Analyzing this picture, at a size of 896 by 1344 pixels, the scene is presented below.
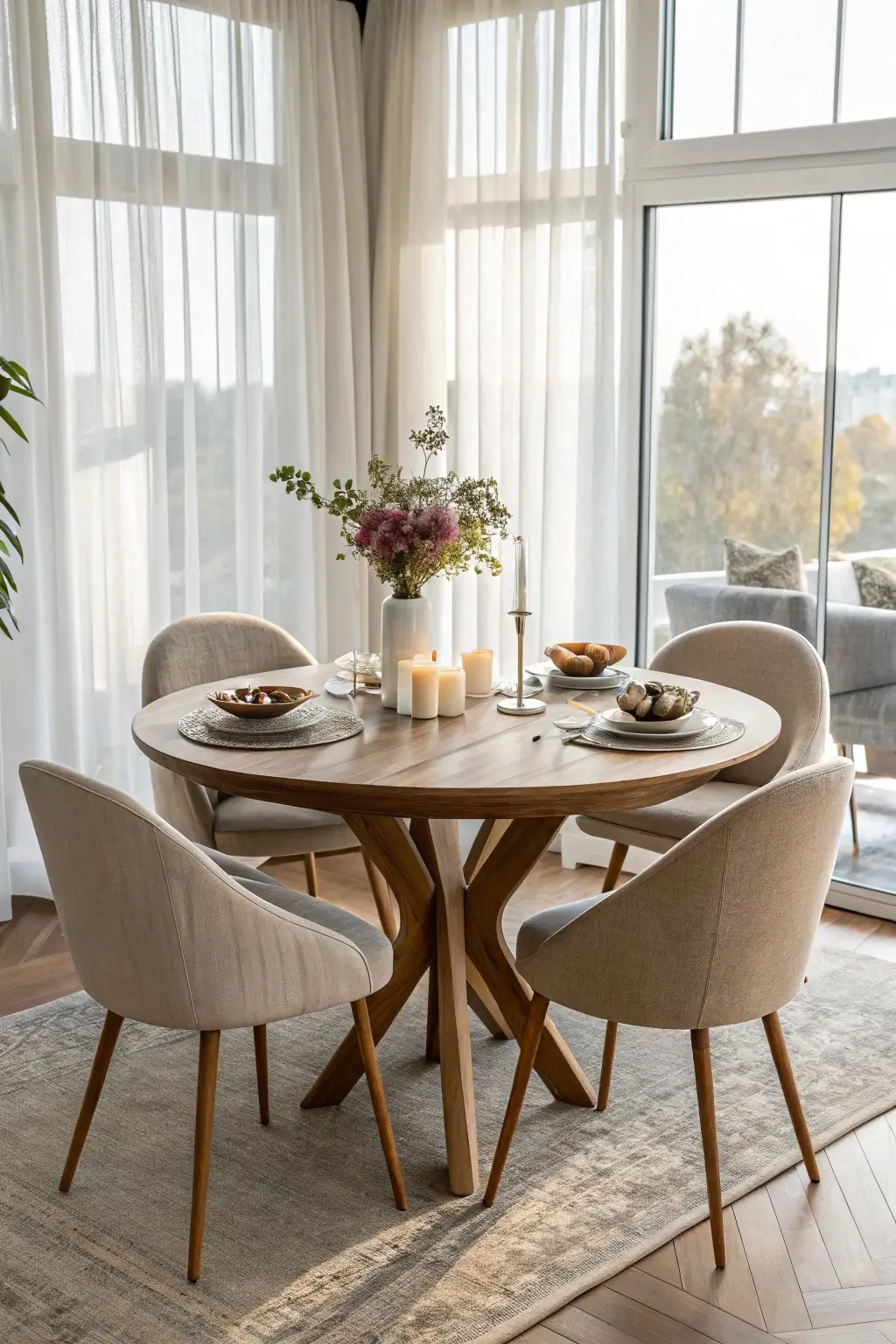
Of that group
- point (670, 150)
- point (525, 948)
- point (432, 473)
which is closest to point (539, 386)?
point (432, 473)

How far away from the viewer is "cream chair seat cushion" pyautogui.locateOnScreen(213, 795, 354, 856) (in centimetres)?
312

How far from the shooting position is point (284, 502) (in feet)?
14.9

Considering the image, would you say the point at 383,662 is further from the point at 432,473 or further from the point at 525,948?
the point at 432,473

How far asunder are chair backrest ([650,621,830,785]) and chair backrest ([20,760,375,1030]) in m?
1.33

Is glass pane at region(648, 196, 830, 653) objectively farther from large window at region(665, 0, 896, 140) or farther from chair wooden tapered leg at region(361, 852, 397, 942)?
chair wooden tapered leg at region(361, 852, 397, 942)

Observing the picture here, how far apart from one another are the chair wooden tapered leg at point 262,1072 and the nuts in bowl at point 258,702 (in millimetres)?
623

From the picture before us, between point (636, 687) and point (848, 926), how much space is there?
1652 millimetres

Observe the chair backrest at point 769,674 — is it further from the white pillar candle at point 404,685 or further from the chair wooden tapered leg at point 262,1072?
the chair wooden tapered leg at point 262,1072

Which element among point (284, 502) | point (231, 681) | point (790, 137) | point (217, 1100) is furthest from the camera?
point (284, 502)

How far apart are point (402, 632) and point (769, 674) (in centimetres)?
100

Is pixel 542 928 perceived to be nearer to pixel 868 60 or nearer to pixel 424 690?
pixel 424 690

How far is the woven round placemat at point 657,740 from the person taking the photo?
8.11 ft

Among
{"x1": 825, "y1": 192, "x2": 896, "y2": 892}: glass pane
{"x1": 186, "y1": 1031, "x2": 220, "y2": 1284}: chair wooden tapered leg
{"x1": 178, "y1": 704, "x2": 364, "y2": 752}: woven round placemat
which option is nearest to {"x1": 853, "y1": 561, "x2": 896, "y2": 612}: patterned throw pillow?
{"x1": 825, "y1": 192, "x2": 896, "y2": 892}: glass pane

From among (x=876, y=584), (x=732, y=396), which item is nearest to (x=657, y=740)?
(x=876, y=584)
